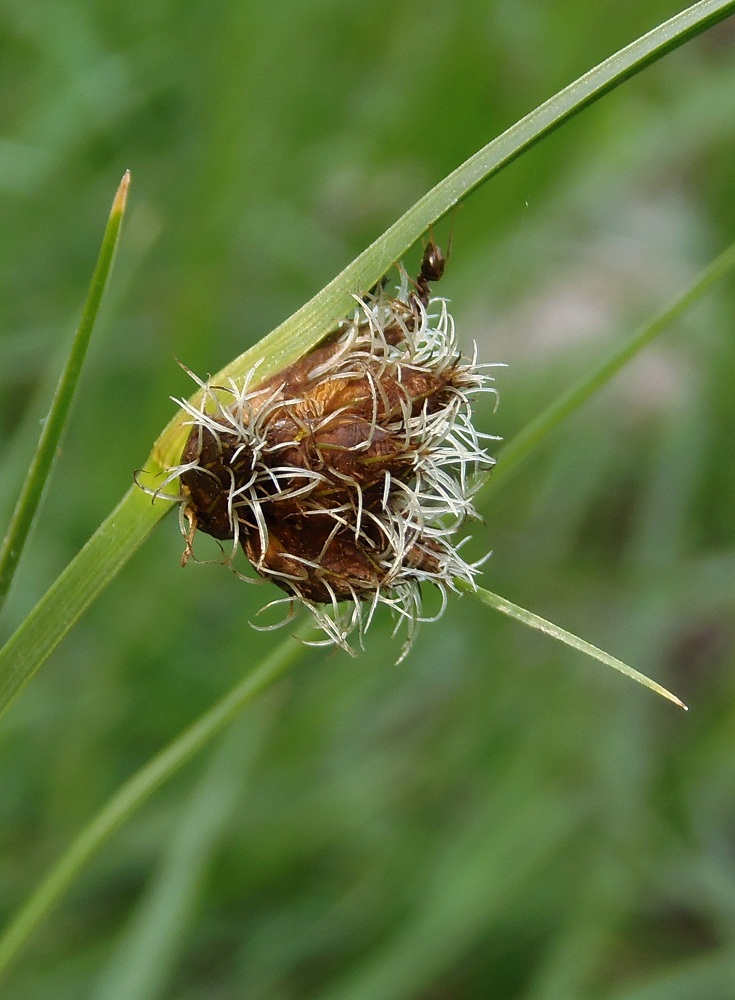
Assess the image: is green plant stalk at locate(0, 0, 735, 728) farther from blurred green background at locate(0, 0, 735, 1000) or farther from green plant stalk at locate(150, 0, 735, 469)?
blurred green background at locate(0, 0, 735, 1000)

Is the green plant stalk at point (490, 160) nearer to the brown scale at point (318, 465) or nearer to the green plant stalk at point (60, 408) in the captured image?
the brown scale at point (318, 465)

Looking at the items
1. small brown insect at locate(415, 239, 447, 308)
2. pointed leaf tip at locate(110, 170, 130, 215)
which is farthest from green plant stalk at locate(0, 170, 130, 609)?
small brown insect at locate(415, 239, 447, 308)

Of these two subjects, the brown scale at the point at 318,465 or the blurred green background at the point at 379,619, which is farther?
the blurred green background at the point at 379,619

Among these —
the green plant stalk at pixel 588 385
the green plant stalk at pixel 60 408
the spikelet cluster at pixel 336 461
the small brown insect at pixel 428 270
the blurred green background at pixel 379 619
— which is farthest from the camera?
the blurred green background at pixel 379 619

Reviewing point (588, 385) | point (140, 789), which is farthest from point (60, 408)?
point (588, 385)

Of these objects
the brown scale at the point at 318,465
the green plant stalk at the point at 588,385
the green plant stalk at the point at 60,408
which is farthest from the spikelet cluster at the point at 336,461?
the green plant stalk at the point at 588,385

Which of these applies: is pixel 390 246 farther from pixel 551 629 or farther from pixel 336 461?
pixel 551 629

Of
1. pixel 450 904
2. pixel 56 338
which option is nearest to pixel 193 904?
pixel 450 904
